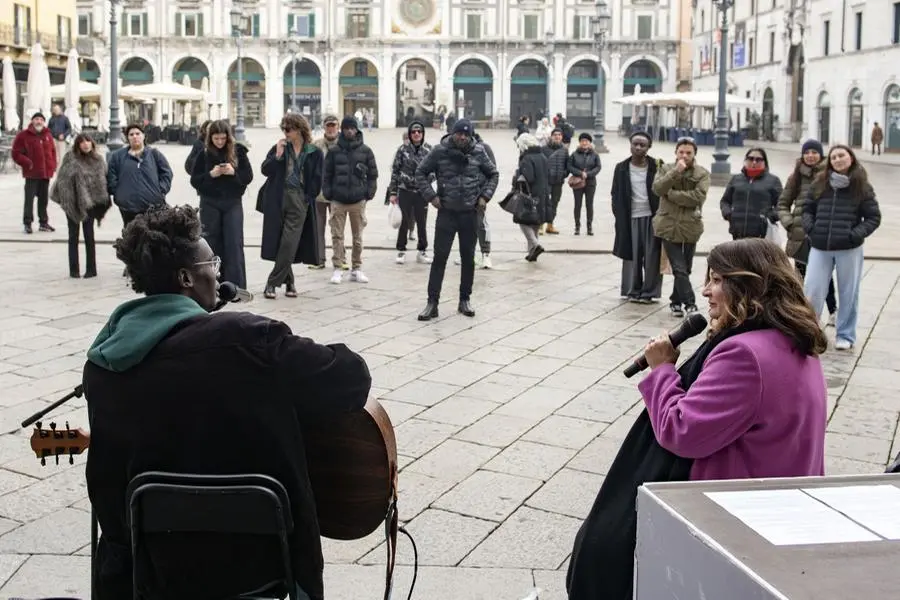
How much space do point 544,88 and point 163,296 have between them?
65612 mm

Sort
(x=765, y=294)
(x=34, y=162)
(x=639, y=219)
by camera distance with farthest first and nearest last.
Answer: (x=34, y=162)
(x=639, y=219)
(x=765, y=294)

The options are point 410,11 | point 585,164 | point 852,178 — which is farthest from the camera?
point 410,11

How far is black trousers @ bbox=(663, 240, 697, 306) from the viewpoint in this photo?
867 centimetres

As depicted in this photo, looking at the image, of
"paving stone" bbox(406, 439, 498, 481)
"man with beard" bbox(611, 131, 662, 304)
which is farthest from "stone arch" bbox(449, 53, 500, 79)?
"paving stone" bbox(406, 439, 498, 481)

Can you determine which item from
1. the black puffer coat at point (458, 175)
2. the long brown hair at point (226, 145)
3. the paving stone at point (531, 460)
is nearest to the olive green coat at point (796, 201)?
the black puffer coat at point (458, 175)

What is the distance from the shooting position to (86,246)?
33.8ft

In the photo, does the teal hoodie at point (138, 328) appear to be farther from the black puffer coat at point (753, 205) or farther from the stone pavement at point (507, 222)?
the stone pavement at point (507, 222)

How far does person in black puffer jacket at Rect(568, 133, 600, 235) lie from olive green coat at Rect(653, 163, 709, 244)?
5412 millimetres

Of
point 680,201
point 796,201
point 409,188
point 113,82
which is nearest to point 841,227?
point 796,201

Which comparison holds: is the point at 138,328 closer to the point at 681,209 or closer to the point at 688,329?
the point at 688,329

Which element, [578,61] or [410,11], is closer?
[410,11]

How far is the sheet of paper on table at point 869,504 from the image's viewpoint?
181 centimetres

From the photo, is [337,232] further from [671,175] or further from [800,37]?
[800,37]

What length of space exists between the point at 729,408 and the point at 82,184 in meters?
8.57
